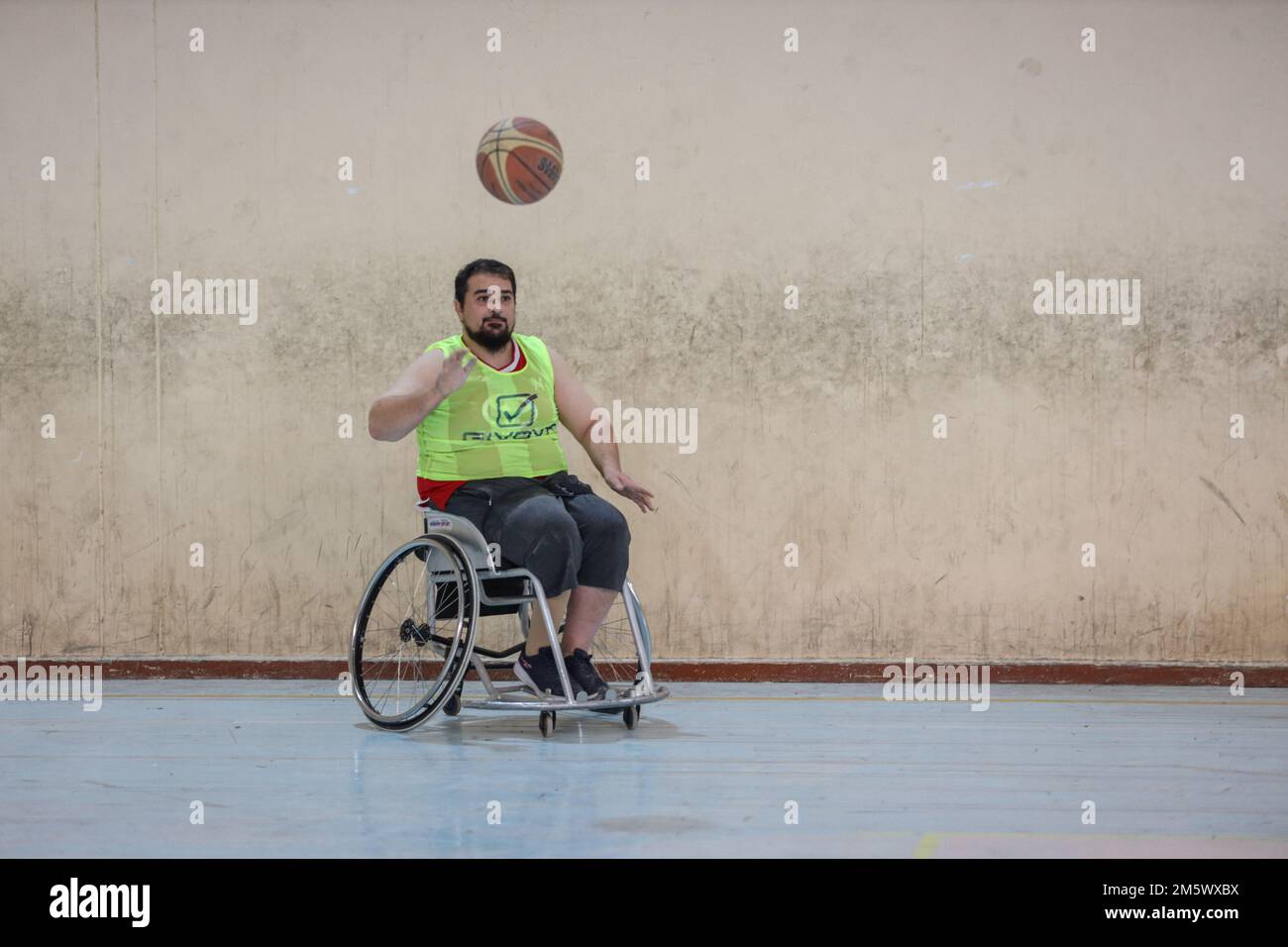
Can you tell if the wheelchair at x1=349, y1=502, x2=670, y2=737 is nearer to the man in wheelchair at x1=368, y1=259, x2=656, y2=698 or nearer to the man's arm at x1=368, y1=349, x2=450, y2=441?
the man in wheelchair at x1=368, y1=259, x2=656, y2=698

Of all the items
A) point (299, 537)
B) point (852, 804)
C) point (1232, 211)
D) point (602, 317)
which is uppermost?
point (1232, 211)

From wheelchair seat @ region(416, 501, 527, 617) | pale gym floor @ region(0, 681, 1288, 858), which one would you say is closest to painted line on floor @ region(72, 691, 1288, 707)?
pale gym floor @ region(0, 681, 1288, 858)

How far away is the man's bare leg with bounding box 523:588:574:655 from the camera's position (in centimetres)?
396

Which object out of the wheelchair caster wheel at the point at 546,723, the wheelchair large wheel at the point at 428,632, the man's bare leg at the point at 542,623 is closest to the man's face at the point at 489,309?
the wheelchair large wheel at the point at 428,632

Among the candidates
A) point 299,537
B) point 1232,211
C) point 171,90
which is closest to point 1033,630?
point 1232,211

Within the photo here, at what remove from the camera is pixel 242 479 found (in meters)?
4.93

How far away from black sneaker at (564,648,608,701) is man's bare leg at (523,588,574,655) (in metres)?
0.09

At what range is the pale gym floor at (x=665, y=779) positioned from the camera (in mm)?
2516

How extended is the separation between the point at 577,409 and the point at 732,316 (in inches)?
35.0

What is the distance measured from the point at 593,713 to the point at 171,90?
2.65 m

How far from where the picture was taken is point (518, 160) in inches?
171

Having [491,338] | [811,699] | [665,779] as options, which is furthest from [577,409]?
[665,779]

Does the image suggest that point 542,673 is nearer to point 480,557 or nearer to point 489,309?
point 480,557

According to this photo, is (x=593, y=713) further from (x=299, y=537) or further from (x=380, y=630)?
(x=299, y=537)
